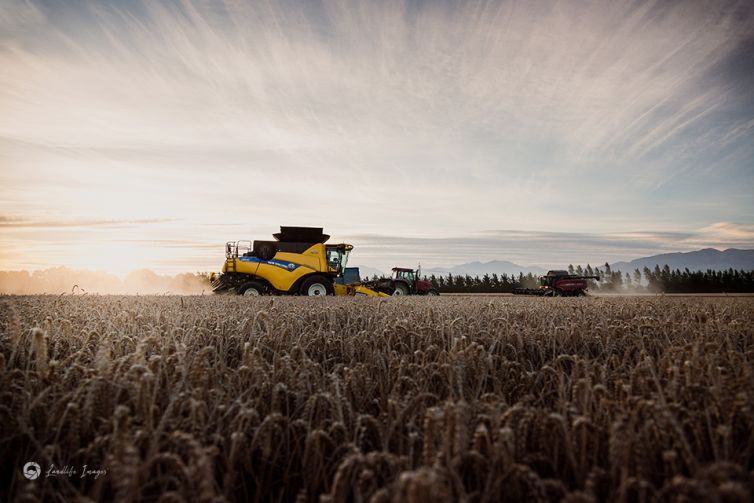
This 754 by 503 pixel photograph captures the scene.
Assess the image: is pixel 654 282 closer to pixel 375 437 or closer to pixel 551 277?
pixel 551 277

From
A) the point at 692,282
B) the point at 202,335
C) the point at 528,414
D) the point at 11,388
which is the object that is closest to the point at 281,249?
the point at 202,335

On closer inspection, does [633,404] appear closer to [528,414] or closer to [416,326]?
[528,414]

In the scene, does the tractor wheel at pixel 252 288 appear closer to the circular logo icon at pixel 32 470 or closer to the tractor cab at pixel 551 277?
the circular logo icon at pixel 32 470

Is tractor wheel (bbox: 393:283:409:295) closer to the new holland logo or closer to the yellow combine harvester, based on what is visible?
the yellow combine harvester

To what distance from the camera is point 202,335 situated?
5.30m

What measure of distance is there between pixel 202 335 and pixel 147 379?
10.1 ft

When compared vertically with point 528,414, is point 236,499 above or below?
below

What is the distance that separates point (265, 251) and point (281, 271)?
4.65ft

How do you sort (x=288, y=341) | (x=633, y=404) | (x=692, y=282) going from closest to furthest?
1. (x=633, y=404)
2. (x=288, y=341)
3. (x=692, y=282)

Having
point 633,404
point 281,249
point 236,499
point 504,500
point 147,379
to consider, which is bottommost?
point 236,499

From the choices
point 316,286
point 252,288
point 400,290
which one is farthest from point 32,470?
point 400,290

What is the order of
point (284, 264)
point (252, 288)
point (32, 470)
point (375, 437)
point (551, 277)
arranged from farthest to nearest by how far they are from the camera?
point (551, 277) < point (284, 264) < point (252, 288) < point (375, 437) < point (32, 470)

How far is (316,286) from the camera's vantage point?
23.7m

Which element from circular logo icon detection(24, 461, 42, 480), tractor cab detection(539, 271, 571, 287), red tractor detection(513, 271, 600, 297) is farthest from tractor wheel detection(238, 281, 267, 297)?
tractor cab detection(539, 271, 571, 287)
